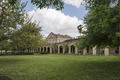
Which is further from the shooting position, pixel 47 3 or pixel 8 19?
pixel 8 19

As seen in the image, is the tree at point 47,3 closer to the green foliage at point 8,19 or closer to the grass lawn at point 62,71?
the grass lawn at point 62,71

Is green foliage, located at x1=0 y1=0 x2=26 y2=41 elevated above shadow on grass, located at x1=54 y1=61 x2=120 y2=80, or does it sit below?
above

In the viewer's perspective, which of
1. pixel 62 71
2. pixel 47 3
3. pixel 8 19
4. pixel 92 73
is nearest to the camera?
pixel 47 3

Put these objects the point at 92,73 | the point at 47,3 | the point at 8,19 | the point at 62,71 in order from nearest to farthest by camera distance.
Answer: the point at 47,3, the point at 92,73, the point at 62,71, the point at 8,19

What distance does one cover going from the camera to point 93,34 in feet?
27.6

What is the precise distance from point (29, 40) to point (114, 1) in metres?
11.6

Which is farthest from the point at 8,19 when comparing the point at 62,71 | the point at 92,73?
the point at 92,73

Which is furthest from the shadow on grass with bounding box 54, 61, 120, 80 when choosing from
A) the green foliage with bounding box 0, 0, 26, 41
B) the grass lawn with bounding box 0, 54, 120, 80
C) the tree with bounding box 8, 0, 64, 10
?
the green foliage with bounding box 0, 0, 26, 41

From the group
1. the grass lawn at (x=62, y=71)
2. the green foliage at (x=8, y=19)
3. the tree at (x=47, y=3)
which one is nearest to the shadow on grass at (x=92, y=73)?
the grass lawn at (x=62, y=71)

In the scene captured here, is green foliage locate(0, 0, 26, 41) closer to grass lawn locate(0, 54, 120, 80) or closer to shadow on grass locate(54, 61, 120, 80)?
grass lawn locate(0, 54, 120, 80)

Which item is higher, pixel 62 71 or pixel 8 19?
pixel 8 19

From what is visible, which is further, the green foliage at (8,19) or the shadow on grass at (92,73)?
the green foliage at (8,19)

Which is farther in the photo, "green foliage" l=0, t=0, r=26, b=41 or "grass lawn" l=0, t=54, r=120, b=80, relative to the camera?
"green foliage" l=0, t=0, r=26, b=41

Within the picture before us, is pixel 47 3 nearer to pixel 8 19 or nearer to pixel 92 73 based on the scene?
pixel 92 73
